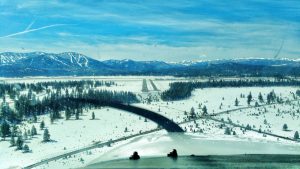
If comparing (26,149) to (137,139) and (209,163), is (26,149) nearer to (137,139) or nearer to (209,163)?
(137,139)

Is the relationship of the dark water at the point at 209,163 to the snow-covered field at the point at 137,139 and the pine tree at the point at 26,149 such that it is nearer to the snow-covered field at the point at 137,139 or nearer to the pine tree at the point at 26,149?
the snow-covered field at the point at 137,139

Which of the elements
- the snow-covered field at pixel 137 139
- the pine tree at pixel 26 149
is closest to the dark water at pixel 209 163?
the snow-covered field at pixel 137 139

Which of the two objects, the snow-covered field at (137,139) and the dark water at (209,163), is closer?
the dark water at (209,163)

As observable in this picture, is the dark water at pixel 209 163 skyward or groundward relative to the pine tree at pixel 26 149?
skyward

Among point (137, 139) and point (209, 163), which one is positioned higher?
point (209, 163)

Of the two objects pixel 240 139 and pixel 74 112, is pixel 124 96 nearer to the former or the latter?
pixel 74 112

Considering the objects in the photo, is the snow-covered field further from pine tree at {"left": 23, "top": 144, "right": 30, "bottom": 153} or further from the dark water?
the dark water

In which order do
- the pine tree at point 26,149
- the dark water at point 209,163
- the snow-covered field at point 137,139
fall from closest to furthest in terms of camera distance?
the dark water at point 209,163 → the snow-covered field at point 137,139 → the pine tree at point 26,149

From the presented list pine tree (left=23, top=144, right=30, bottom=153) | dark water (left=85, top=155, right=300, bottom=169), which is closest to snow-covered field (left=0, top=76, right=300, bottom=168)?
pine tree (left=23, top=144, right=30, bottom=153)

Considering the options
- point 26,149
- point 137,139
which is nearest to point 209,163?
point 137,139
